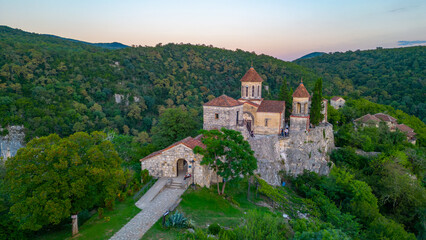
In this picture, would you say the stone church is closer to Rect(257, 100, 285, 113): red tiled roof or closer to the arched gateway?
Rect(257, 100, 285, 113): red tiled roof

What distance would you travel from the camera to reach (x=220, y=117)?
2275 centimetres

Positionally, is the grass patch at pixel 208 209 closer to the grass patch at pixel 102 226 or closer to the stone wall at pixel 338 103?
the grass patch at pixel 102 226

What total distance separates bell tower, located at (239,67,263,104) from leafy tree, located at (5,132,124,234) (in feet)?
65.7

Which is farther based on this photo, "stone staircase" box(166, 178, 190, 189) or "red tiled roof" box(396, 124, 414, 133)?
"red tiled roof" box(396, 124, 414, 133)

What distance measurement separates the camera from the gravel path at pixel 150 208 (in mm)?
11898

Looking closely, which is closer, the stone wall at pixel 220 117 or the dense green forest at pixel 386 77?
the stone wall at pixel 220 117

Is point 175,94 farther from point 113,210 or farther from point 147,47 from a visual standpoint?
point 113,210

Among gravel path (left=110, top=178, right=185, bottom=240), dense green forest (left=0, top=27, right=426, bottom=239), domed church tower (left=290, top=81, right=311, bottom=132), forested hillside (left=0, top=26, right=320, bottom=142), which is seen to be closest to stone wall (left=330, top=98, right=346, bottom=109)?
dense green forest (left=0, top=27, right=426, bottom=239)

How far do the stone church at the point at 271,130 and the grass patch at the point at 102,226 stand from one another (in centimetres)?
551

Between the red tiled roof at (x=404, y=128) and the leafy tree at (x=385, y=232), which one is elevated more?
the red tiled roof at (x=404, y=128)

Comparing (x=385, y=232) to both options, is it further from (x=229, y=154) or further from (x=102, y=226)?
(x=102, y=226)

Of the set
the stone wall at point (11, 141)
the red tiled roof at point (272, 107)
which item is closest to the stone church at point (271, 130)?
the red tiled roof at point (272, 107)

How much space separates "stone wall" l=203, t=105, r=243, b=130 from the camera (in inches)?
889

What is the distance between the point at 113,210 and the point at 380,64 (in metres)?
94.3
